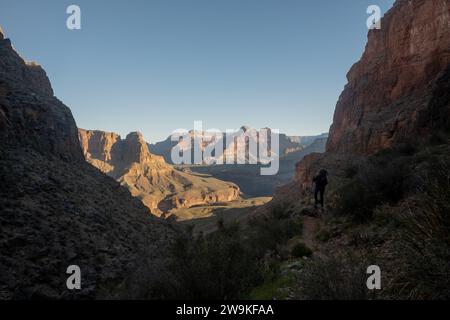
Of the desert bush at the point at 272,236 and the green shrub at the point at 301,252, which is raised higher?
the green shrub at the point at 301,252

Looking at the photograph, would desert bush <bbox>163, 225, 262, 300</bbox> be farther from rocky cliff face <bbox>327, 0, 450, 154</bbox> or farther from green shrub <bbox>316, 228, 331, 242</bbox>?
rocky cliff face <bbox>327, 0, 450, 154</bbox>

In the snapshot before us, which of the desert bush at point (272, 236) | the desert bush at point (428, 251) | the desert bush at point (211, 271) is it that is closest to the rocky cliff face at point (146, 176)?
the desert bush at point (272, 236)

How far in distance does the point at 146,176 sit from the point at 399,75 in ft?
254

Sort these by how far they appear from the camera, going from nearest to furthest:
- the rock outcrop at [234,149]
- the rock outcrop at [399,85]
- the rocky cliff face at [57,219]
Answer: the rocky cliff face at [57,219] < the rock outcrop at [399,85] < the rock outcrop at [234,149]

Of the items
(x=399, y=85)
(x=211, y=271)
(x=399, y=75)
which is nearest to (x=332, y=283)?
(x=211, y=271)

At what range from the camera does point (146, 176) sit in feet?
325

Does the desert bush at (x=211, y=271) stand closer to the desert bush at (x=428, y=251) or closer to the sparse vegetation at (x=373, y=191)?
the desert bush at (x=428, y=251)

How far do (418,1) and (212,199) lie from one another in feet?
227

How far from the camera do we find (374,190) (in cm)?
897

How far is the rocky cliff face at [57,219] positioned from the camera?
25.4 ft

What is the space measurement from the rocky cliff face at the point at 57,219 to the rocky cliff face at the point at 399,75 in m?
22.4

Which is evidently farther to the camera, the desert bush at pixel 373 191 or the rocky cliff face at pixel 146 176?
the rocky cliff face at pixel 146 176

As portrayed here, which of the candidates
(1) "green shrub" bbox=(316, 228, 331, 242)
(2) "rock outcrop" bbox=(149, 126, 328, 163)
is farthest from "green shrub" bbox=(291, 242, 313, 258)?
(2) "rock outcrop" bbox=(149, 126, 328, 163)
